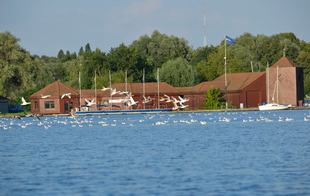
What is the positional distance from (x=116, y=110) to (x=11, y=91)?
81.0 feet

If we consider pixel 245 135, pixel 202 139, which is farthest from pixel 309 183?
pixel 245 135

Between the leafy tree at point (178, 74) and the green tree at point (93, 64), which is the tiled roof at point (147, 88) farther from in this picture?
the green tree at point (93, 64)

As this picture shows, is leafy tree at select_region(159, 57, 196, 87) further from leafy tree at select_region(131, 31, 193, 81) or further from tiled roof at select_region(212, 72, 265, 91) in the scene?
leafy tree at select_region(131, 31, 193, 81)

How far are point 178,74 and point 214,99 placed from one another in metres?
18.7

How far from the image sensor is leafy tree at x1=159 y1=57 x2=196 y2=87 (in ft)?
383

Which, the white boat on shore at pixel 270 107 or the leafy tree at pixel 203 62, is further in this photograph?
the leafy tree at pixel 203 62

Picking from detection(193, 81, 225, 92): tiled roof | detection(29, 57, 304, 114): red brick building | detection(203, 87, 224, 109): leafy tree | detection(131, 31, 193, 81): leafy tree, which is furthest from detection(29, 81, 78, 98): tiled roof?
detection(131, 31, 193, 81): leafy tree

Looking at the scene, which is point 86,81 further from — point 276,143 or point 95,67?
point 276,143

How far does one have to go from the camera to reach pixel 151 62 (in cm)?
14612

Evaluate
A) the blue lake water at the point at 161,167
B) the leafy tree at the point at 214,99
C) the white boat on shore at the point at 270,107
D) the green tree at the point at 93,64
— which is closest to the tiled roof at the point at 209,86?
the leafy tree at the point at 214,99

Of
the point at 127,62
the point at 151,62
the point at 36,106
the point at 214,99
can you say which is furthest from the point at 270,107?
the point at 151,62

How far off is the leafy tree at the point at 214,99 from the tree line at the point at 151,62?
50.0 ft

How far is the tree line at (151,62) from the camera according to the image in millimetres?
111312

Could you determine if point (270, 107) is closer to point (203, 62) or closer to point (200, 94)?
point (200, 94)
